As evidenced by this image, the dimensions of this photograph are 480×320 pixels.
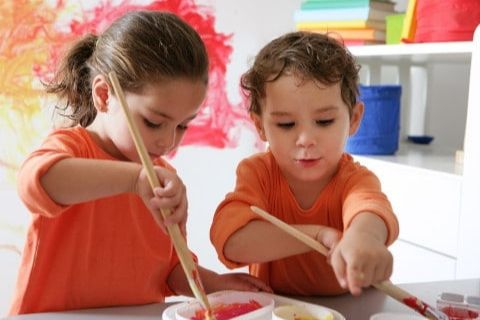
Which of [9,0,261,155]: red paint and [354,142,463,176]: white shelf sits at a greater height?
[9,0,261,155]: red paint

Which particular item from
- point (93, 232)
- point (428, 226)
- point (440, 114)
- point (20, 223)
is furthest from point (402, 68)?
point (93, 232)

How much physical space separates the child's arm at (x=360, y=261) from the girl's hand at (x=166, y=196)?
18cm

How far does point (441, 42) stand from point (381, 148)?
0.38 metres

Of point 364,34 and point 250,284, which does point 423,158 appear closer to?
point 364,34

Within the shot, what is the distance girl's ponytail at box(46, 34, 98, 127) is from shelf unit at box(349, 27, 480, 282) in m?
0.85

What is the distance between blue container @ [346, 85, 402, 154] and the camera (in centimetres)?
189

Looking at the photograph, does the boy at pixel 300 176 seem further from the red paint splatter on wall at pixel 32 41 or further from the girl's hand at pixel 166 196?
the red paint splatter on wall at pixel 32 41

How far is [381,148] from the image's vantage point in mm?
1929

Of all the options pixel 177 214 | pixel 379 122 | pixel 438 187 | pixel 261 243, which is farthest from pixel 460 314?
pixel 379 122

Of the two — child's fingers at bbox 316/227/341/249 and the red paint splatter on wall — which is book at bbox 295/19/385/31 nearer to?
the red paint splatter on wall

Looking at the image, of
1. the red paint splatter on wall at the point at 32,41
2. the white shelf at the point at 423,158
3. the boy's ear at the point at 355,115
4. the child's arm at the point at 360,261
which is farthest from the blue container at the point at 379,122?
the child's arm at the point at 360,261

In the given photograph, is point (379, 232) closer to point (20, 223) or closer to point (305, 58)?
point (305, 58)

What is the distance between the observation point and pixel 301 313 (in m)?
0.80

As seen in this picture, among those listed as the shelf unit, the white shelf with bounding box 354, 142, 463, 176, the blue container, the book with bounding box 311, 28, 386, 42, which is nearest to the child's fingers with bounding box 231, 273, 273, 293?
the shelf unit
